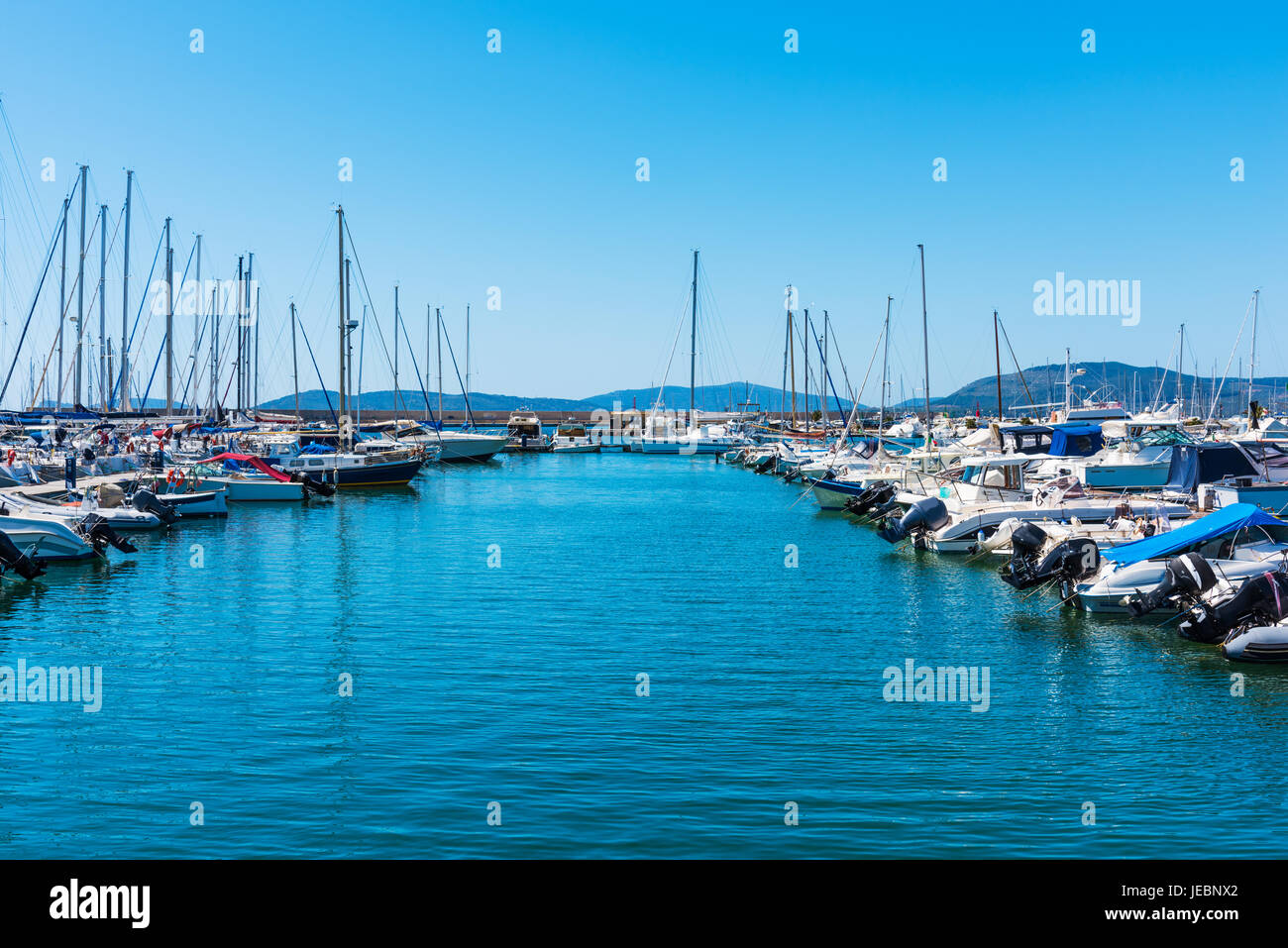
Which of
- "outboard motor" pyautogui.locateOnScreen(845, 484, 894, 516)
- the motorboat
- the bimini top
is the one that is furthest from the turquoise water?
the motorboat

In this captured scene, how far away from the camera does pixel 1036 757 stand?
15109 millimetres

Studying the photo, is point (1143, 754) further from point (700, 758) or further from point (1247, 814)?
point (700, 758)

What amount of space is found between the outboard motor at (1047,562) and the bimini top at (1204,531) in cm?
98

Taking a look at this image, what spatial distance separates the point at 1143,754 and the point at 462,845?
9.87m

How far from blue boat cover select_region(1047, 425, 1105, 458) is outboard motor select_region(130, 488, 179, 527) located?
38042mm

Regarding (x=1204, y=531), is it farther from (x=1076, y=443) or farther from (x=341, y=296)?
(x=341, y=296)

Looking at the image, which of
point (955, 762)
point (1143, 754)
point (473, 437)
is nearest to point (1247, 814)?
point (1143, 754)

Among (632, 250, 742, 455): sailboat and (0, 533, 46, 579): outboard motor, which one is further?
(632, 250, 742, 455): sailboat

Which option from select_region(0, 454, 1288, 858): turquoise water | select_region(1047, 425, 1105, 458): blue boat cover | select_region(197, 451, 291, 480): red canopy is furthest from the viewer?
select_region(197, 451, 291, 480): red canopy

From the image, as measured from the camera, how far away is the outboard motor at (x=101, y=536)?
33.8 meters

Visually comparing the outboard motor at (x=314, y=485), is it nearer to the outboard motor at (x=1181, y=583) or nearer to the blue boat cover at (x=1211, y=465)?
the blue boat cover at (x=1211, y=465)

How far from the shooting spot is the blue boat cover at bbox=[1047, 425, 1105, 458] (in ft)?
156

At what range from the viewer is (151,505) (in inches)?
1639

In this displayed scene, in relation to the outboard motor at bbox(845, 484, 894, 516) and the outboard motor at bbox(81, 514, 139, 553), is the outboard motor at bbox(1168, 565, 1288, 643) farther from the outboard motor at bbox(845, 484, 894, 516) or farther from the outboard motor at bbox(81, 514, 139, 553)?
the outboard motor at bbox(81, 514, 139, 553)
